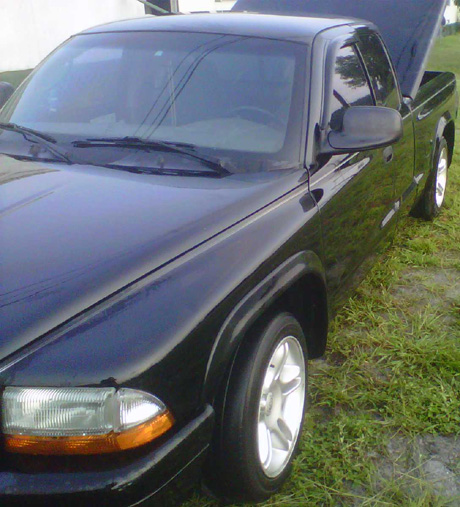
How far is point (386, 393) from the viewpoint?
115 inches

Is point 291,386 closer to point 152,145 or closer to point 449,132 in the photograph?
point 152,145


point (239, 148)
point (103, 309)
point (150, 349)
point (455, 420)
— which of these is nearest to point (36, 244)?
point (103, 309)

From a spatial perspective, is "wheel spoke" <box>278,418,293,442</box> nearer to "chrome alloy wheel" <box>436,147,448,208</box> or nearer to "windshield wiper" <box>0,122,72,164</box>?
"windshield wiper" <box>0,122,72,164</box>

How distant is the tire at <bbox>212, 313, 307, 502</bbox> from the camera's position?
194cm

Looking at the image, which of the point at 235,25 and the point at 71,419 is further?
the point at 235,25

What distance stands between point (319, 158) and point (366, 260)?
33.5 inches

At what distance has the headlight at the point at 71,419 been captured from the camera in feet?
5.02

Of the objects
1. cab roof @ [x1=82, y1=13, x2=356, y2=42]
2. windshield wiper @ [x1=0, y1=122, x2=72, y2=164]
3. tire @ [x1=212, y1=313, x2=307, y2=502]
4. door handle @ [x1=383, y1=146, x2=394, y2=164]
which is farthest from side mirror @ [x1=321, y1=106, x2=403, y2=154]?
windshield wiper @ [x1=0, y1=122, x2=72, y2=164]

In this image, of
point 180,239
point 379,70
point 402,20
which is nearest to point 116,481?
point 180,239

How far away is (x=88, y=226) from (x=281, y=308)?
77 cm

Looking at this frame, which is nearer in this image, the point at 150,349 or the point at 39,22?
the point at 150,349

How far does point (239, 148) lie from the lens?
2.61m

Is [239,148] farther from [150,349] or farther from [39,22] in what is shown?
[39,22]

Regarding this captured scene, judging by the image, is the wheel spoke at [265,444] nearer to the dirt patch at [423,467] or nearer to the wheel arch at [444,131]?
the dirt patch at [423,467]
